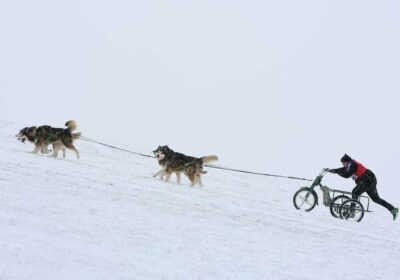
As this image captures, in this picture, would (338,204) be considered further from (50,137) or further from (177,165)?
(50,137)

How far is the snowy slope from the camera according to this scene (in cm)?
645

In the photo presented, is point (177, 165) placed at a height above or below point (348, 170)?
below

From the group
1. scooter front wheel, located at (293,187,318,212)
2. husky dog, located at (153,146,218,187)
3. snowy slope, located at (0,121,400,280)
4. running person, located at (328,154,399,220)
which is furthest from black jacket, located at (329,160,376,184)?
husky dog, located at (153,146,218,187)

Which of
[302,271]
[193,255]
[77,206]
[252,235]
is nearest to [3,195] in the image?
[77,206]

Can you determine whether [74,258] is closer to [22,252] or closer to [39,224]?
[22,252]

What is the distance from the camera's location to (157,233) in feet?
27.1

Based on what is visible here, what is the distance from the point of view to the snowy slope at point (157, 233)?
254 inches

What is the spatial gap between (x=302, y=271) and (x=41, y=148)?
10.5 meters

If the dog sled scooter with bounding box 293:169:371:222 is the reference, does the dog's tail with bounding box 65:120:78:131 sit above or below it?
above

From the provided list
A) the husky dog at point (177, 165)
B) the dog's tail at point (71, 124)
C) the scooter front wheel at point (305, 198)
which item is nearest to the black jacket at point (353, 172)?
the scooter front wheel at point (305, 198)

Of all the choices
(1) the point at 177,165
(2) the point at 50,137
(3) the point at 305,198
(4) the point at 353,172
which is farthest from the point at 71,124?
(4) the point at 353,172

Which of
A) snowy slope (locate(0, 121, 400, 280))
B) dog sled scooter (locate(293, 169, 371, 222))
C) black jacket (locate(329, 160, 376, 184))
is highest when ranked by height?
black jacket (locate(329, 160, 376, 184))

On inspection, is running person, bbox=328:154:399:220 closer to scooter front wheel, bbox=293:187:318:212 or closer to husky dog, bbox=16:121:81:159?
scooter front wheel, bbox=293:187:318:212

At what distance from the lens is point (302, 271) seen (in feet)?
25.1
